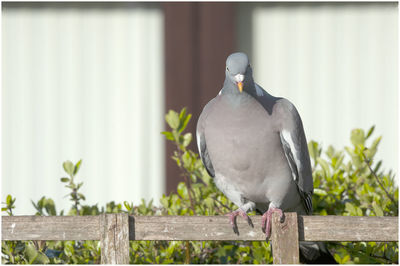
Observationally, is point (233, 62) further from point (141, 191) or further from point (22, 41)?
point (22, 41)

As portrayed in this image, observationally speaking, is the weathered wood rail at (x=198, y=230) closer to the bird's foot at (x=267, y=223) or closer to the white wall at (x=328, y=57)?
the bird's foot at (x=267, y=223)

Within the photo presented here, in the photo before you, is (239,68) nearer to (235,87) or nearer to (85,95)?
(235,87)

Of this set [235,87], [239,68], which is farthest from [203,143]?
[239,68]

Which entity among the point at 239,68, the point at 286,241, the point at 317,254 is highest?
the point at 239,68

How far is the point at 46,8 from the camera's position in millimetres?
6480

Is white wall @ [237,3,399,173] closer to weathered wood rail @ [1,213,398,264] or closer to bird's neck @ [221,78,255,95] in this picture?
bird's neck @ [221,78,255,95]

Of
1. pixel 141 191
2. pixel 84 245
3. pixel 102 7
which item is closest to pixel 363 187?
pixel 84 245

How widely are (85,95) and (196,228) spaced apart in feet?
12.2

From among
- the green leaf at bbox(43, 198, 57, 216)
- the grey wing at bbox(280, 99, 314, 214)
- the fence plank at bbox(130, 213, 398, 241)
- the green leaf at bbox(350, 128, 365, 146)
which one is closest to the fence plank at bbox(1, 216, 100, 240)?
the fence plank at bbox(130, 213, 398, 241)

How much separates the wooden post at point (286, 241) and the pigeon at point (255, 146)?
434 mm

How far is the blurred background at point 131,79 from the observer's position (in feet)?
21.1

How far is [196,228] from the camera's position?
3.01 m

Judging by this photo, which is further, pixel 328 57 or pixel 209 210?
pixel 328 57

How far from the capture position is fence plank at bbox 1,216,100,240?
3.05 metres
